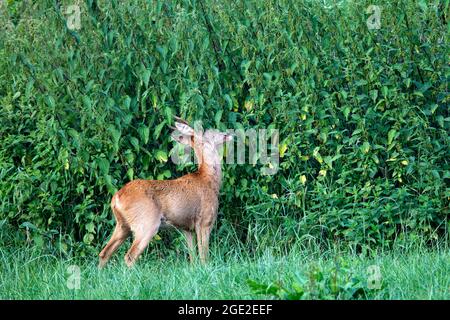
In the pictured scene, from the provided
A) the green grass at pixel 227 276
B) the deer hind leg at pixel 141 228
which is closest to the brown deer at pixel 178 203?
the deer hind leg at pixel 141 228

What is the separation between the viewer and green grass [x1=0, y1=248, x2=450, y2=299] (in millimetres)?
6961

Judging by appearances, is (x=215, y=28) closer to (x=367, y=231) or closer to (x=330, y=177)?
(x=330, y=177)

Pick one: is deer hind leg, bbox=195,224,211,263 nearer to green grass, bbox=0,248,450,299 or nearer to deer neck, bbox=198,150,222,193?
green grass, bbox=0,248,450,299

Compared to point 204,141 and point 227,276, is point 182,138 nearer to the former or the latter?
point 204,141

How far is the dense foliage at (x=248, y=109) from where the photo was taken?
9.53 m

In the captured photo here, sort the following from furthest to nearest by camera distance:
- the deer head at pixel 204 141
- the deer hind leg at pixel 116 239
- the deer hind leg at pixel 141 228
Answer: the deer head at pixel 204 141 → the deer hind leg at pixel 116 239 → the deer hind leg at pixel 141 228

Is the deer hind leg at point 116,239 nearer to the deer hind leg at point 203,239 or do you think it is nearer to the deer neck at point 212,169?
the deer hind leg at point 203,239

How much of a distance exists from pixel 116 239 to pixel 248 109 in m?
1.93

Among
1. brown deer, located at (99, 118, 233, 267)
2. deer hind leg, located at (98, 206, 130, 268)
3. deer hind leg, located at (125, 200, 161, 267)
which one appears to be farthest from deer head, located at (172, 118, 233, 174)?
deer hind leg, located at (98, 206, 130, 268)

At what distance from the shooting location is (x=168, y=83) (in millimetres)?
9773

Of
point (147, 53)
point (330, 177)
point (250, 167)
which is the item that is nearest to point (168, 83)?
point (147, 53)

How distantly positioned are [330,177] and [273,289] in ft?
10.6

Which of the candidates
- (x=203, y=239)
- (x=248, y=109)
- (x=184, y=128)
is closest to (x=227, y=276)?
(x=203, y=239)

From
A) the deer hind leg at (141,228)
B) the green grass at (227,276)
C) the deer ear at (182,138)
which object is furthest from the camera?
the deer ear at (182,138)
